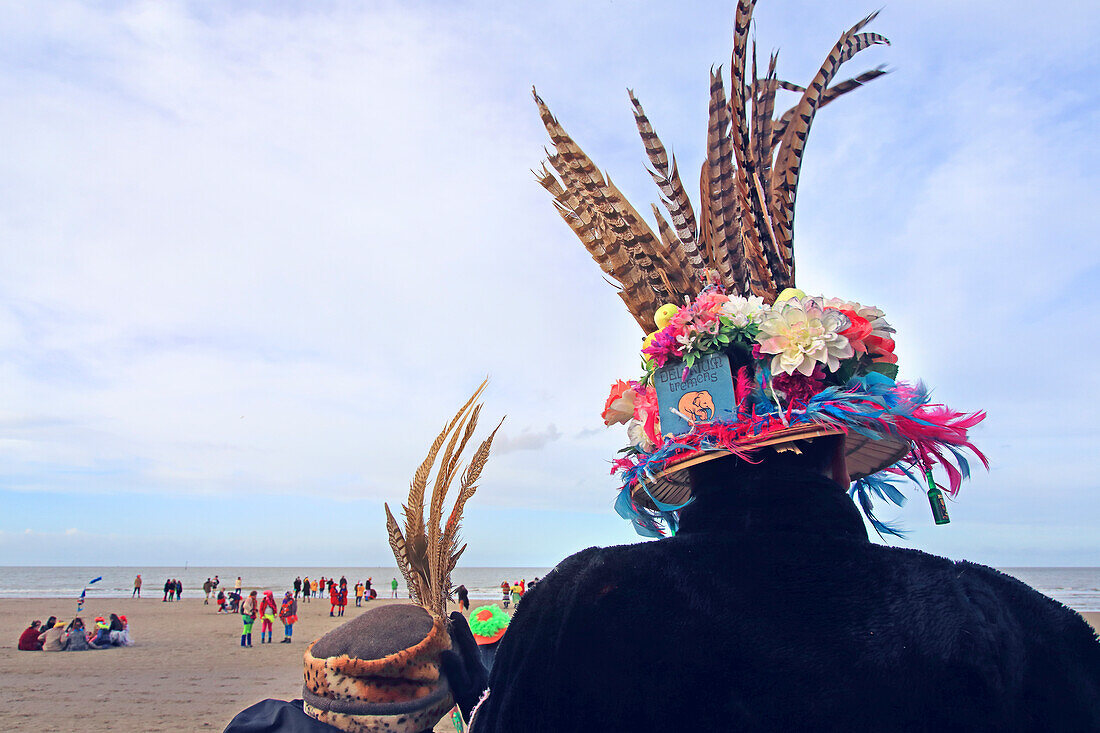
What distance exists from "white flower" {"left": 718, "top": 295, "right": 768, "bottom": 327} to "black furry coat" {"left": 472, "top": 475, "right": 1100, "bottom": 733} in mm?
543

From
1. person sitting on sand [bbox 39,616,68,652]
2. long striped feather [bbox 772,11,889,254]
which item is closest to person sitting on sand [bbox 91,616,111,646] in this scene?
person sitting on sand [bbox 39,616,68,652]

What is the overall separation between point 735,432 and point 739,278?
730 millimetres

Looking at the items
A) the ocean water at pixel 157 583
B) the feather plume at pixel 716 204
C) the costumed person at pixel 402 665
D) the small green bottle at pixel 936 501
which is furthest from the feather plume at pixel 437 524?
the ocean water at pixel 157 583

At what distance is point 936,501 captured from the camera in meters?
1.88

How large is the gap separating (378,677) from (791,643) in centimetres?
108

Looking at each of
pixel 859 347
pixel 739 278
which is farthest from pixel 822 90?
pixel 859 347

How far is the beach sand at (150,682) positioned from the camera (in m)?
7.93

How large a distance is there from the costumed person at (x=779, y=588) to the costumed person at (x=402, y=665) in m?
0.42

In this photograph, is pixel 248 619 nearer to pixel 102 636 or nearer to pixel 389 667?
pixel 102 636

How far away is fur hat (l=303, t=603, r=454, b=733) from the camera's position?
1748mm

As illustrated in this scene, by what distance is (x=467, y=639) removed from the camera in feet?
6.80

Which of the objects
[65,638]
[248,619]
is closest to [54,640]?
[65,638]

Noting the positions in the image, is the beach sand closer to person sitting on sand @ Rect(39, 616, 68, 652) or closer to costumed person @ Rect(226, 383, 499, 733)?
person sitting on sand @ Rect(39, 616, 68, 652)

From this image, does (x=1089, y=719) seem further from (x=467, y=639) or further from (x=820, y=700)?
(x=467, y=639)
